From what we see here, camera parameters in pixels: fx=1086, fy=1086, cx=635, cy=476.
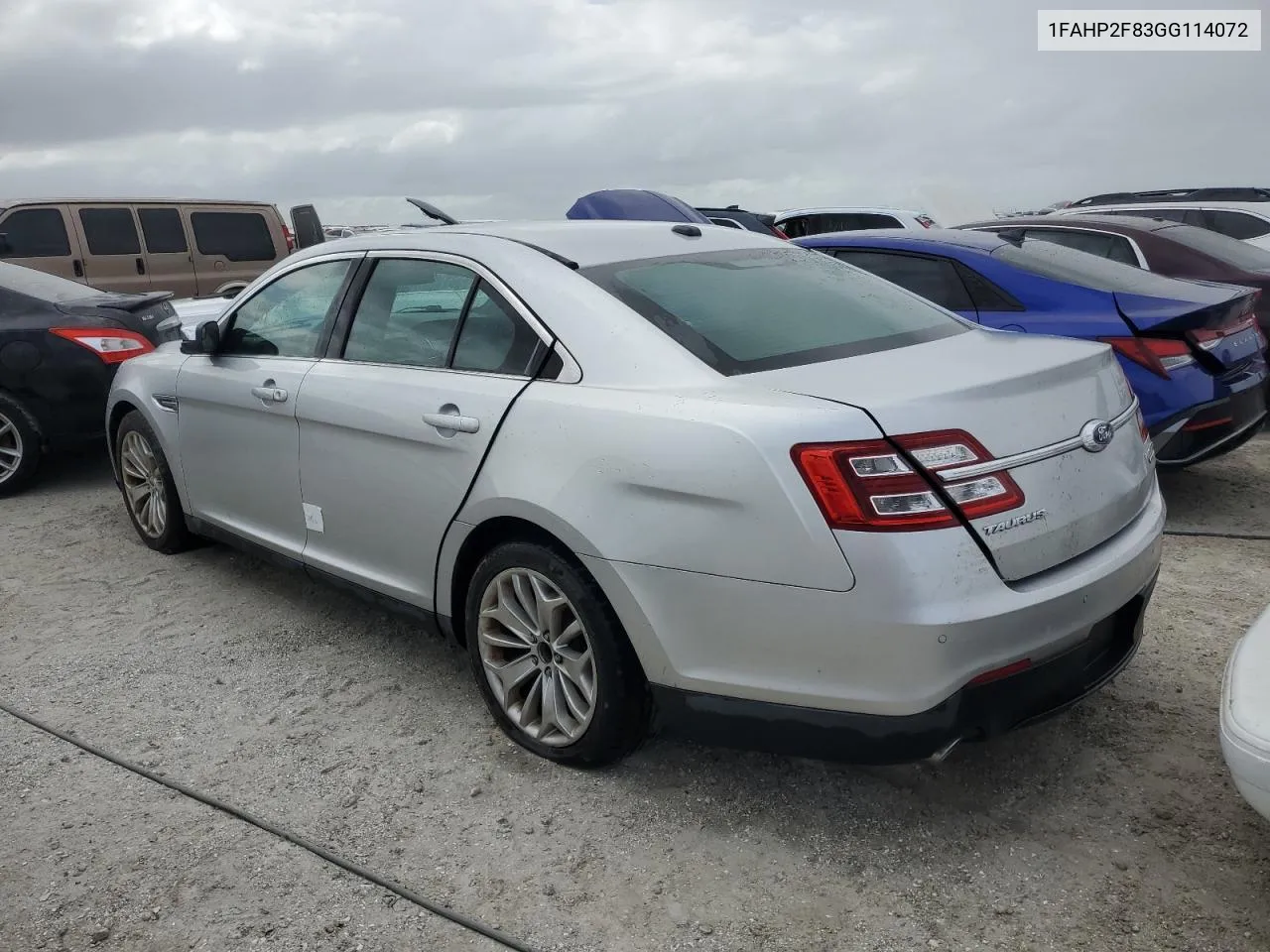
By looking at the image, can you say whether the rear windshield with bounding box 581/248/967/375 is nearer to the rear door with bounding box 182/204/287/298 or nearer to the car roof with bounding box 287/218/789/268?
the car roof with bounding box 287/218/789/268

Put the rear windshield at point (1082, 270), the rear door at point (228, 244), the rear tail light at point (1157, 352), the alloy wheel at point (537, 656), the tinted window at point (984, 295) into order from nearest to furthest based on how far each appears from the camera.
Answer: the alloy wheel at point (537, 656), the rear tail light at point (1157, 352), the rear windshield at point (1082, 270), the tinted window at point (984, 295), the rear door at point (228, 244)

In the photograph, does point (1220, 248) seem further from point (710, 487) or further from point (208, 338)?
point (208, 338)

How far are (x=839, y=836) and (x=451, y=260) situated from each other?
2.06 meters

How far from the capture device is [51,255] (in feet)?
35.7

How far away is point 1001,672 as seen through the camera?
8.03 ft

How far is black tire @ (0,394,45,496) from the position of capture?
6.46 metres

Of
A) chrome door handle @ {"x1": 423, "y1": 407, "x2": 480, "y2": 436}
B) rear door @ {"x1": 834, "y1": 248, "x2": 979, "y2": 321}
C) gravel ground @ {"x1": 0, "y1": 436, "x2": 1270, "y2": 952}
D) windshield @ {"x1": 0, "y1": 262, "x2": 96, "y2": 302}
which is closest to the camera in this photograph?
gravel ground @ {"x1": 0, "y1": 436, "x2": 1270, "y2": 952}

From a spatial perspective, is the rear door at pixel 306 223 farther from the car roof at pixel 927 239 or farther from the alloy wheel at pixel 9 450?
the car roof at pixel 927 239

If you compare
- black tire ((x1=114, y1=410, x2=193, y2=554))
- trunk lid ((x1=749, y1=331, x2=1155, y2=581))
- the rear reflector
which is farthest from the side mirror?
the rear reflector

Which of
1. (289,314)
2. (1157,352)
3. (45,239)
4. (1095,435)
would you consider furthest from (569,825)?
(45,239)

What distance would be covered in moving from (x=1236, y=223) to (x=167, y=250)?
1086 centimetres

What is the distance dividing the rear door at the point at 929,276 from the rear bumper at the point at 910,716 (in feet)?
9.81

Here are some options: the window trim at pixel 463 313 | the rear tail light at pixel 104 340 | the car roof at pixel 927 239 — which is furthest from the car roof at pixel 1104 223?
the rear tail light at pixel 104 340

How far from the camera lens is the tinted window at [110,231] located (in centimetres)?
1112
